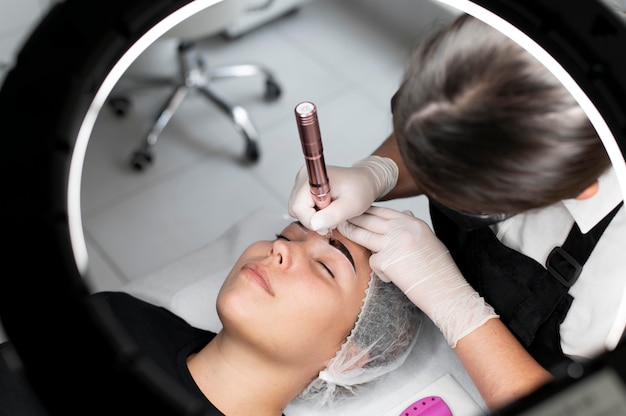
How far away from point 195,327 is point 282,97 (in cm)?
128

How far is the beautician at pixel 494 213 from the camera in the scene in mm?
790

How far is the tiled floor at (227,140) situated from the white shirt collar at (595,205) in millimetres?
779

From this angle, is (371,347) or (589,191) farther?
(371,347)

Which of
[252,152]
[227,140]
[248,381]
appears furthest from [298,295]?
[227,140]

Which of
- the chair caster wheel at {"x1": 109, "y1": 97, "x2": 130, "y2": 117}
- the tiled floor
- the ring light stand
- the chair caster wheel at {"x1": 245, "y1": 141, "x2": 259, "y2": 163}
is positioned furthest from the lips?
the chair caster wheel at {"x1": 109, "y1": 97, "x2": 130, "y2": 117}

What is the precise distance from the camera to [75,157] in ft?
2.39

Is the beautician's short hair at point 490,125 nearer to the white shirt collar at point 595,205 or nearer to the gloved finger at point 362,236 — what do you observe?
the white shirt collar at point 595,205

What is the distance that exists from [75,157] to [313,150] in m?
0.32

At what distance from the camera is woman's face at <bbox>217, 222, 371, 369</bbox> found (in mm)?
1137

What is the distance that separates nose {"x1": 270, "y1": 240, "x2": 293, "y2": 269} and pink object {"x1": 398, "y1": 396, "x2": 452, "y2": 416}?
281mm

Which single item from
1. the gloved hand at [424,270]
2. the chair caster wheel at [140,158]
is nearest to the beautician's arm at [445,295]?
the gloved hand at [424,270]

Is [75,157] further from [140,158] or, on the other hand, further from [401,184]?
[140,158]

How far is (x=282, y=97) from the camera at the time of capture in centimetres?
254

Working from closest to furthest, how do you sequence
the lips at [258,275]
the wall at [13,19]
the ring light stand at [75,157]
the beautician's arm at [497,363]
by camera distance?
the ring light stand at [75,157]
the beautician's arm at [497,363]
the lips at [258,275]
the wall at [13,19]
